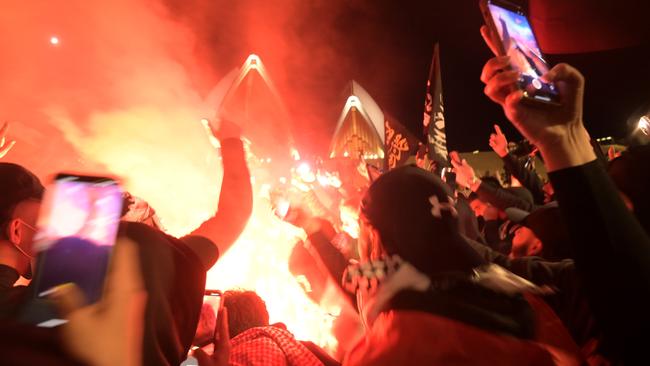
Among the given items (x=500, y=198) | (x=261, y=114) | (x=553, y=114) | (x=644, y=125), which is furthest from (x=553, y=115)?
(x=261, y=114)

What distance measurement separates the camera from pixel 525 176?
4.57 metres

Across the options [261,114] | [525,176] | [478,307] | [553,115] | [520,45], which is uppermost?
[261,114]

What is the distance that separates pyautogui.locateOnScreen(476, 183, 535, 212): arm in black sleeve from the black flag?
33.6 inches

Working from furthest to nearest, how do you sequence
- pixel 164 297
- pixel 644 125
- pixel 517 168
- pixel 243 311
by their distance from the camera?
pixel 517 168 < pixel 644 125 < pixel 243 311 < pixel 164 297

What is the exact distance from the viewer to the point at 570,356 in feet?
4.05

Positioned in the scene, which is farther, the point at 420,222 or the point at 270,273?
the point at 270,273

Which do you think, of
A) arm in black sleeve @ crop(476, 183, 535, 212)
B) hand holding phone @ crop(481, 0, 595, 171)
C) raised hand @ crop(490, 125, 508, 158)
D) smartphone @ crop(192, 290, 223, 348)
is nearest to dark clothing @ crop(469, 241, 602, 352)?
hand holding phone @ crop(481, 0, 595, 171)

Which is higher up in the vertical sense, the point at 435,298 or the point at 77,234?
the point at 77,234

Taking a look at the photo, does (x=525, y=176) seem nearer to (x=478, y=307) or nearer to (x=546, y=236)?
(x=546, y=236)

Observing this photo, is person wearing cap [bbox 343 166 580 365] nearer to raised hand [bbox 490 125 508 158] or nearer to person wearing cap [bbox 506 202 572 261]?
person wearing cap [bbox 506 202 572 261]

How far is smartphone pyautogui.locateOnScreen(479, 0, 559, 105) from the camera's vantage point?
1098 mm

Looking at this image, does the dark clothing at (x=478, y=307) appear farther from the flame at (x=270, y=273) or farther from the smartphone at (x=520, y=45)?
the flame at (x=270, y=273)

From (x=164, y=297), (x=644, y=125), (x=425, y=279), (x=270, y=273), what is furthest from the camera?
(x=270, y=273)

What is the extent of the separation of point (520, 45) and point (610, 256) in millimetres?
714
